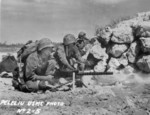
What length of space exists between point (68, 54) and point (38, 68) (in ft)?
5.65

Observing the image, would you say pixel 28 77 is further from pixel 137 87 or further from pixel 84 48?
pixel 84 48

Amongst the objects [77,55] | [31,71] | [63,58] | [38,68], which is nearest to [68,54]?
[77,55]

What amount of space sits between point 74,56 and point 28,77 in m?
2.12

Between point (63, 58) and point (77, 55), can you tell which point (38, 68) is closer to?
point (63, 58)

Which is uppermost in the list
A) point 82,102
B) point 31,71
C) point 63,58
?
point 63,58

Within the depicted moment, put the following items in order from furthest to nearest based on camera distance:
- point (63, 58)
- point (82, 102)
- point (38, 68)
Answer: point (63, 58)
point (38, 68)
point (82, 102)

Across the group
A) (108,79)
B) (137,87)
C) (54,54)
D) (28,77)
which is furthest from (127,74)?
(28,77)

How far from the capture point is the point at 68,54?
345 inches

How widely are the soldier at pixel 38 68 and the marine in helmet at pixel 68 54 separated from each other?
1.15 m

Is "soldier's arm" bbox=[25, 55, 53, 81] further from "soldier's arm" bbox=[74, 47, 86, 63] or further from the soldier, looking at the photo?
"soldier's arm" bbox=[74, 47, 86, 63]

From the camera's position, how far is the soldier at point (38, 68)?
23.0 ft

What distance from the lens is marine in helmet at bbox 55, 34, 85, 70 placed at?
843 cm

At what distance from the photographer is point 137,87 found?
7.44m

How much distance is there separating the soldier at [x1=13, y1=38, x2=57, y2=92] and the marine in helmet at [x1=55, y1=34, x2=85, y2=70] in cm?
115
